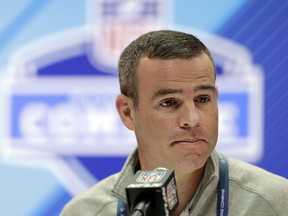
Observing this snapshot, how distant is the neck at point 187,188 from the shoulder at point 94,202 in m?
0.24

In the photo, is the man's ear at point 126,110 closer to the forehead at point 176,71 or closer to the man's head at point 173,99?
the man's head at point 173,99

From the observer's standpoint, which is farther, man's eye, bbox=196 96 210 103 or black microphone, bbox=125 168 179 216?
man's eye, bbox=196 96 210 103

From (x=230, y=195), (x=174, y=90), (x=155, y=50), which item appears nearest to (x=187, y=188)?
(x=230, y=195)

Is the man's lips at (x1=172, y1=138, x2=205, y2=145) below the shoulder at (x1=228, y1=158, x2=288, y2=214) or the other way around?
the other way around

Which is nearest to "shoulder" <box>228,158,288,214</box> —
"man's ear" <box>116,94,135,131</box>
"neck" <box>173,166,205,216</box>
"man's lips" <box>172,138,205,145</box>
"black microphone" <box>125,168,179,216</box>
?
"neck" <box>173,166,205,216</box>

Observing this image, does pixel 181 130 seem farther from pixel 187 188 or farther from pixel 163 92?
pixel 187 188

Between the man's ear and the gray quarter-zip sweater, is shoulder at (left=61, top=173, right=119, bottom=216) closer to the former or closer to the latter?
the gray quarter-zip sweater

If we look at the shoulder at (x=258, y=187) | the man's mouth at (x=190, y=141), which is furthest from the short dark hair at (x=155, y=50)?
the shoulder at (x=258, y=187)

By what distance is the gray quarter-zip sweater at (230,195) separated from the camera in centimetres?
228

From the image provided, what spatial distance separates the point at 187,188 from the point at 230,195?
16 cm

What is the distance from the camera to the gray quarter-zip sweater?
228 centimetres

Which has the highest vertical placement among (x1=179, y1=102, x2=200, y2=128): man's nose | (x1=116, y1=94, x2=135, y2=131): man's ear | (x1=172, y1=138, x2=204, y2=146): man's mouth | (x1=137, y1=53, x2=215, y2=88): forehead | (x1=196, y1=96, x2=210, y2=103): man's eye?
(x1=137, y1=53, x2=215, y2=88): forehead

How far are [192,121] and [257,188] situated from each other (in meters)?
0.38

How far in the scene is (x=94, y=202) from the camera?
8.10 feet
